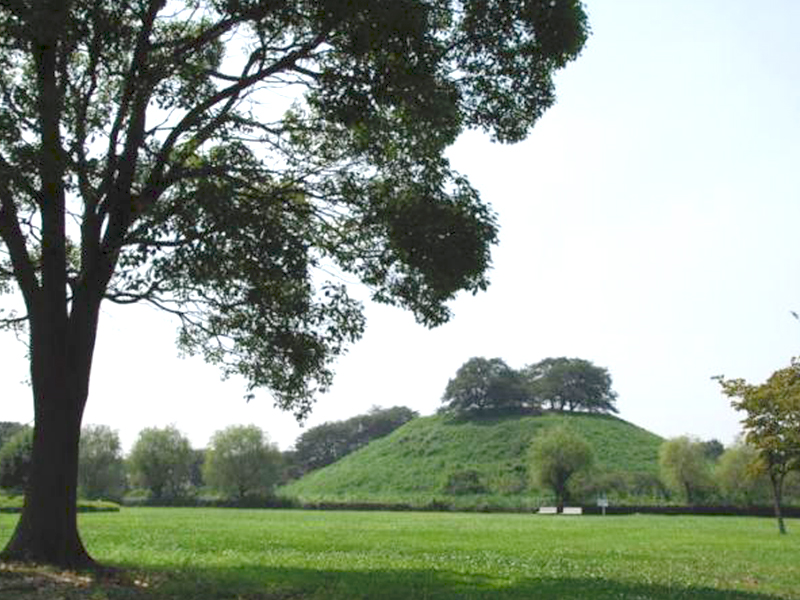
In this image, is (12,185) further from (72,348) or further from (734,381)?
(734,381)

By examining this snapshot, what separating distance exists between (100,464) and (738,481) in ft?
223

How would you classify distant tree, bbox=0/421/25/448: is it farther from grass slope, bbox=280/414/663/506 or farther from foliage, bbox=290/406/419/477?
foliage, bbox=290/406/419/477

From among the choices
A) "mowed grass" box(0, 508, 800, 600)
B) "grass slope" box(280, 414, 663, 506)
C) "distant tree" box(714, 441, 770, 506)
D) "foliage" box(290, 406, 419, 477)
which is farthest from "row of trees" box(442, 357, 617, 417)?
"mowed grass" box(0, 508, 800, 600)

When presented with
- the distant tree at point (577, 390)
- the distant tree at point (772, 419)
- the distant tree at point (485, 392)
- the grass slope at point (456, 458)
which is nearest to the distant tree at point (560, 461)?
the grass slope at point (456, 458)

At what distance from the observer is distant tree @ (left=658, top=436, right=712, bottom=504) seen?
90.4 m

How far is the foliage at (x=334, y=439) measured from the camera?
176 metres

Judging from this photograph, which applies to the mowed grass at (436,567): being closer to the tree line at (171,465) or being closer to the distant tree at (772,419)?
the distant tree at (772,419)

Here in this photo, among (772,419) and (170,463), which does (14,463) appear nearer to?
(170,463)

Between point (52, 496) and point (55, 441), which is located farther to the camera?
point (55, 441)

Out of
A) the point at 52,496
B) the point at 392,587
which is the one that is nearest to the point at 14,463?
the point at 52,496

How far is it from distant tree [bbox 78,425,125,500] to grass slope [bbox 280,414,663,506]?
20966 mm

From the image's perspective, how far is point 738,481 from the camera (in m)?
86.2

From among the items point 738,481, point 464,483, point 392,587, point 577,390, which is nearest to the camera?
point 392,587

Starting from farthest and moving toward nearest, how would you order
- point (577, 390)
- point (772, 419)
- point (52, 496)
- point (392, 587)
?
point (577, 390)
point (772, 419)
point (392, 587)
point (52, 496)
